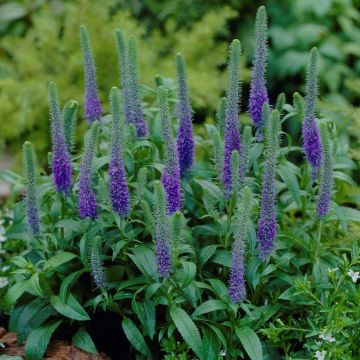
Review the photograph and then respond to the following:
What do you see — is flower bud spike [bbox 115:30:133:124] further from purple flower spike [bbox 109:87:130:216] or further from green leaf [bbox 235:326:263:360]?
green leaf [bbox 235:326:263:360]

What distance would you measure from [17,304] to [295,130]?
4.38 m

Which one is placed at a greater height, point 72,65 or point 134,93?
point 134,93

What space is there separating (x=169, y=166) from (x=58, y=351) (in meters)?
1.15

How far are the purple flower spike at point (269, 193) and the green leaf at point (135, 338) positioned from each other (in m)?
0.71

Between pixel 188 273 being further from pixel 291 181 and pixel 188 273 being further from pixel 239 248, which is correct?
pixel 291 181

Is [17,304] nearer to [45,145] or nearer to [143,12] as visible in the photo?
[45,145]

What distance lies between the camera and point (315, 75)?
3.32m

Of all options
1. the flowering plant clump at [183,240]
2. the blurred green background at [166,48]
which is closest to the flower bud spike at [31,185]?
the flowering plant clump at [183,240]

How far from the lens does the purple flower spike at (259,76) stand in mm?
3355

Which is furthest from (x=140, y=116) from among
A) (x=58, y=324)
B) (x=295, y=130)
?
(x=295, y=130)

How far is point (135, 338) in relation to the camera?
3.42 m

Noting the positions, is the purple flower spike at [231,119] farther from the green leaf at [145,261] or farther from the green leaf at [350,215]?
the green leaf at [350,215]

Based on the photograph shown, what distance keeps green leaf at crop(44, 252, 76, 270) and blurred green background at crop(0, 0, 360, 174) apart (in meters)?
3.17

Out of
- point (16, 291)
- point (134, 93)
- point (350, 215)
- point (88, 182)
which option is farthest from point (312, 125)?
point (16, 291)
